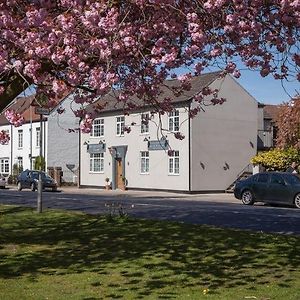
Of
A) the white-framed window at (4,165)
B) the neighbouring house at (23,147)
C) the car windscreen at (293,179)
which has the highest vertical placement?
the neighbouring house at (23,147)

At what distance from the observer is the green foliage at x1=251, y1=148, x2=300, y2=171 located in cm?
3909

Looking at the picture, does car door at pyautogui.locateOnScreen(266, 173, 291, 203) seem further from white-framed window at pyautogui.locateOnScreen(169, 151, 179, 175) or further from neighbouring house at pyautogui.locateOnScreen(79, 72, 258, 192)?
white-framed window at pyautogui.locateOnScreen(169, 151, 179, 175)

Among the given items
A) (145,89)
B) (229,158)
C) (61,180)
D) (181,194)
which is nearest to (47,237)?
(145,89)

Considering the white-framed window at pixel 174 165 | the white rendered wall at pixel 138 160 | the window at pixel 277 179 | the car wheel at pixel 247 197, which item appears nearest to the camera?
the window at pixel 277 179

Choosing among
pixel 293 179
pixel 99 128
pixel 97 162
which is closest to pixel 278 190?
pixel 293 179

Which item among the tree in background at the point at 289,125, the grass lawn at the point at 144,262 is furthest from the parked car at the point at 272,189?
the grass lawn at the point at 144,262

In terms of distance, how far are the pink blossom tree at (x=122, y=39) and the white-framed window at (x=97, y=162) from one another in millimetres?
39675

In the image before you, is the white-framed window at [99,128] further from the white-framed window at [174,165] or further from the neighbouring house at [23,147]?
the white-framed window at [174,165]

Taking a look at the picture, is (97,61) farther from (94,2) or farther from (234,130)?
(234,130)

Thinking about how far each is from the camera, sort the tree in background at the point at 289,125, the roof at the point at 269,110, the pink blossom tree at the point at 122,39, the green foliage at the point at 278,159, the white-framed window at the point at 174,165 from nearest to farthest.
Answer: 1. the pink blossom tree at the point at 122,39
2. the tree in background at the point at 289,125
3. the green foliage at the point at 278,159
4. the white-framed window at the point at 174,165
5. the roof at the point at 269,110

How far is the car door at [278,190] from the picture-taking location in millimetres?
27172

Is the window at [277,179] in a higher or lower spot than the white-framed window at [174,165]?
lower

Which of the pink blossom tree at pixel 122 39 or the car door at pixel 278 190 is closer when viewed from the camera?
the pink blossom tree at pixel 122 39

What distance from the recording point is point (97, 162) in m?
50.0
